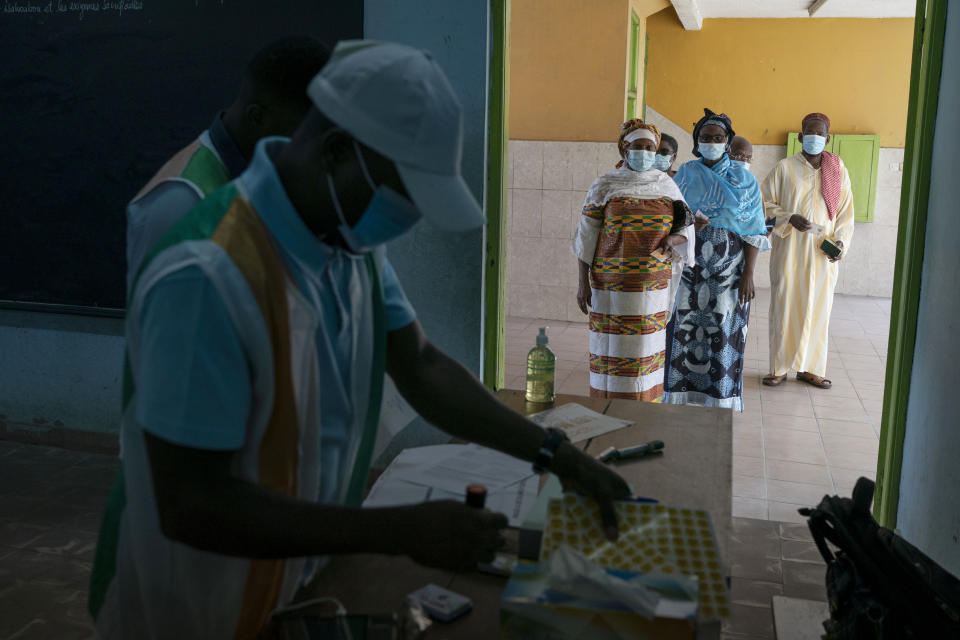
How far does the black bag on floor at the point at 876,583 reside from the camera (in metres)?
1.58

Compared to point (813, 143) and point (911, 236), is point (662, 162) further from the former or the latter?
point (911, 236)

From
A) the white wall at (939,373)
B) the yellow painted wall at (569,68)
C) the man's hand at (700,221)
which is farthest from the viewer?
the yellow painted wall at (569,68)

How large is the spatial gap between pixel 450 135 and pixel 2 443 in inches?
155

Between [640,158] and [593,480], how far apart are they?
10.1 feet

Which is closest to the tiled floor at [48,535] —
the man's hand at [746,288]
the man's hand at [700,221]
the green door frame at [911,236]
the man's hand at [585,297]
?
the man's hand at [585,297]

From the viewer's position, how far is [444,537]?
39.3 inches

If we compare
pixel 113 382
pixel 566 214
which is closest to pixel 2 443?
pixel 113 382

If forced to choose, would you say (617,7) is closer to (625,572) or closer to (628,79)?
(628,79)

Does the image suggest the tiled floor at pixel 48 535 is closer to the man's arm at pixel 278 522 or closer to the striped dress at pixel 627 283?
the man's arm at pixel 278 522

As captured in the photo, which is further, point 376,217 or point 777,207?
point 777,207

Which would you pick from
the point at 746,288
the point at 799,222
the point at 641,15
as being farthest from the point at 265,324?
the point at 641,15

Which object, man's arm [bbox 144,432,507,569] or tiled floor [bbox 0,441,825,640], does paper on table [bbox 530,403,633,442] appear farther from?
man's arm [bbox 144,432,507,569]

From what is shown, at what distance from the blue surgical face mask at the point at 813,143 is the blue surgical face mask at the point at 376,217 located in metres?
5.10

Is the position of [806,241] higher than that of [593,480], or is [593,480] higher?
[806,241]
